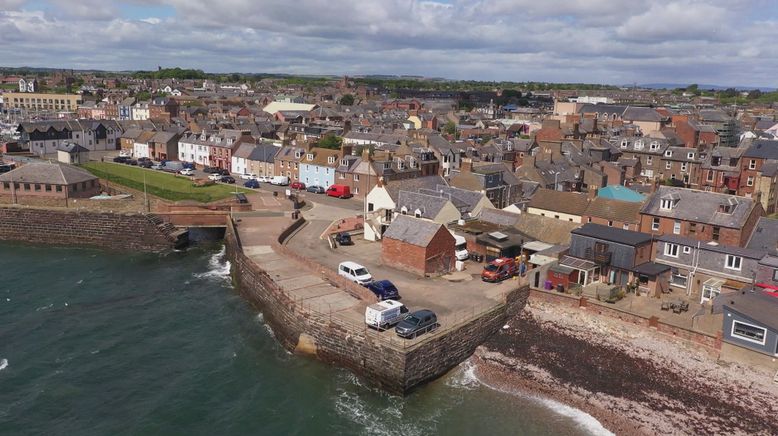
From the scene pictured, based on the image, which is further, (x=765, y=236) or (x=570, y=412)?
(x=765, y=236)

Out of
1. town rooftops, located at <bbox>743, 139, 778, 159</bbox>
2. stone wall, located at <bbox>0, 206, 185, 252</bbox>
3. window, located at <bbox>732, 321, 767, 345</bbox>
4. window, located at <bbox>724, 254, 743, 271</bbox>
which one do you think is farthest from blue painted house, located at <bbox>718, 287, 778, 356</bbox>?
stone wall, located at <bbox>0, 206, 185, 252</bbox>

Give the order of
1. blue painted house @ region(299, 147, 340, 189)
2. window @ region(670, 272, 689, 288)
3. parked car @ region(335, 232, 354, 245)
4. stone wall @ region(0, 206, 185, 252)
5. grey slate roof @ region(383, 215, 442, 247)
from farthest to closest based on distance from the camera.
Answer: blue painted house @ region(299, 147, 340, 189), stone wall @ region(0, 206, 185, 252), parked car @ region(335, 232, 354, 245), grey slate roof @ region(383, 215, 442, 247), window @ region(670, 272, 689, 288)

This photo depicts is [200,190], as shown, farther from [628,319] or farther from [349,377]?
[628,319]

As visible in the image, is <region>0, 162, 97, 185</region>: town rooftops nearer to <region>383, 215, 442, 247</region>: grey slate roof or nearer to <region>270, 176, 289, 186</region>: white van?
<region>270, 176, 289, 186</region>: white van

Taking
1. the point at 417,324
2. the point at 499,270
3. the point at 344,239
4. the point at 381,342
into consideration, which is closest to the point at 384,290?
the point at 417,324

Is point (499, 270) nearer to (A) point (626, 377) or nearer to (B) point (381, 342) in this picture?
(A) point (626, 377)

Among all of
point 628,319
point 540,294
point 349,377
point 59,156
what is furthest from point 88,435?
point 59,156

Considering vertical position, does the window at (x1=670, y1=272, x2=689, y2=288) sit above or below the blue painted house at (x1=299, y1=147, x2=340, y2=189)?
below
